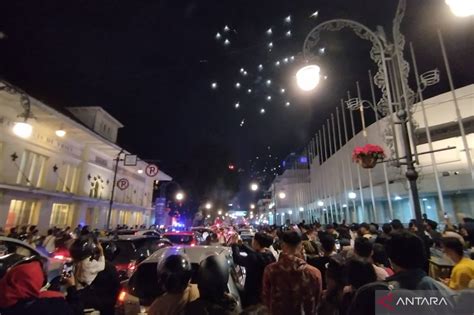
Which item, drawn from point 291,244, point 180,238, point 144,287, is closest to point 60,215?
point 180,238

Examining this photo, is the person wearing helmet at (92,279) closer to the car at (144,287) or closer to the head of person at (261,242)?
the car at (144,287)

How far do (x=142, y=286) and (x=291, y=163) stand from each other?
66.5 meters

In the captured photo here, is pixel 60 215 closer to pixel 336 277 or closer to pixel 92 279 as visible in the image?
pixel 92 279

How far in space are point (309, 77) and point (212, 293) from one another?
517 cm

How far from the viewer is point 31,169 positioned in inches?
652

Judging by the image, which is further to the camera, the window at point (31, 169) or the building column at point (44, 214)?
the building column at point (44, 214)

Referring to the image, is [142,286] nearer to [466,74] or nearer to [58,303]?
[58,303]

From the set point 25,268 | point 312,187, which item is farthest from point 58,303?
point 312,187

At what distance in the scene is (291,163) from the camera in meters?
69.1

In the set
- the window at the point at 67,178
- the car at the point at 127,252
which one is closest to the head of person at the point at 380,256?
the car at the point at 127,252

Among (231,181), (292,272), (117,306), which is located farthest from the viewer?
(231,181)

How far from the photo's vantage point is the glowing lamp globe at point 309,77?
6059mm

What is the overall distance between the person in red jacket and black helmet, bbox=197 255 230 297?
37.6 inches

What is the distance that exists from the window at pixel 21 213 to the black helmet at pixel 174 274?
A: 686 inches
